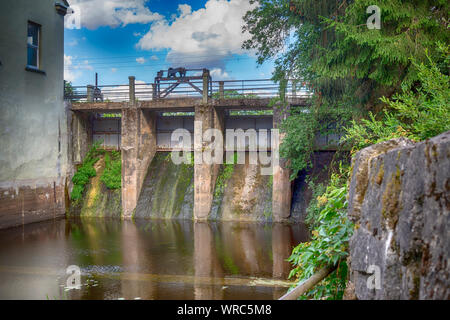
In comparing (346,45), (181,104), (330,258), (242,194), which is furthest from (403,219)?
(181,104)

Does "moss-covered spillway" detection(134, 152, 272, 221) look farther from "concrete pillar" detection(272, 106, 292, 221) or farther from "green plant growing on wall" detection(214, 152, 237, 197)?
"concrete pillar" detection(272, 106, 292, 221)

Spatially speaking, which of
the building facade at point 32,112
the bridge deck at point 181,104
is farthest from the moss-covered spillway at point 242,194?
the building facade at point 32,112

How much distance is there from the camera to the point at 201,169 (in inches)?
665

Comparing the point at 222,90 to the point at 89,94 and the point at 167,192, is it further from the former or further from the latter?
the point at 89,94

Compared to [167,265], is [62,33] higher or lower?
higher

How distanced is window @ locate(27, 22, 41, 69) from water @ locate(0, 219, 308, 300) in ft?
21.8

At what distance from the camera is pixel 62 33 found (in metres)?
17.7

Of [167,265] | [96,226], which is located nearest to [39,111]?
[96,226]

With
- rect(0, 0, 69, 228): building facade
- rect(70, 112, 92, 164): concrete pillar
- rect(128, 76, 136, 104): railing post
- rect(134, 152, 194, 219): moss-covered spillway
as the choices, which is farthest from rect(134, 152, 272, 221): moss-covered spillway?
rect(0, 0, 69, 228): building facade

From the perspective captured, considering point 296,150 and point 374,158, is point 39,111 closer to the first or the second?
point 296,150

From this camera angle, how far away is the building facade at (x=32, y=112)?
49.2 ft
